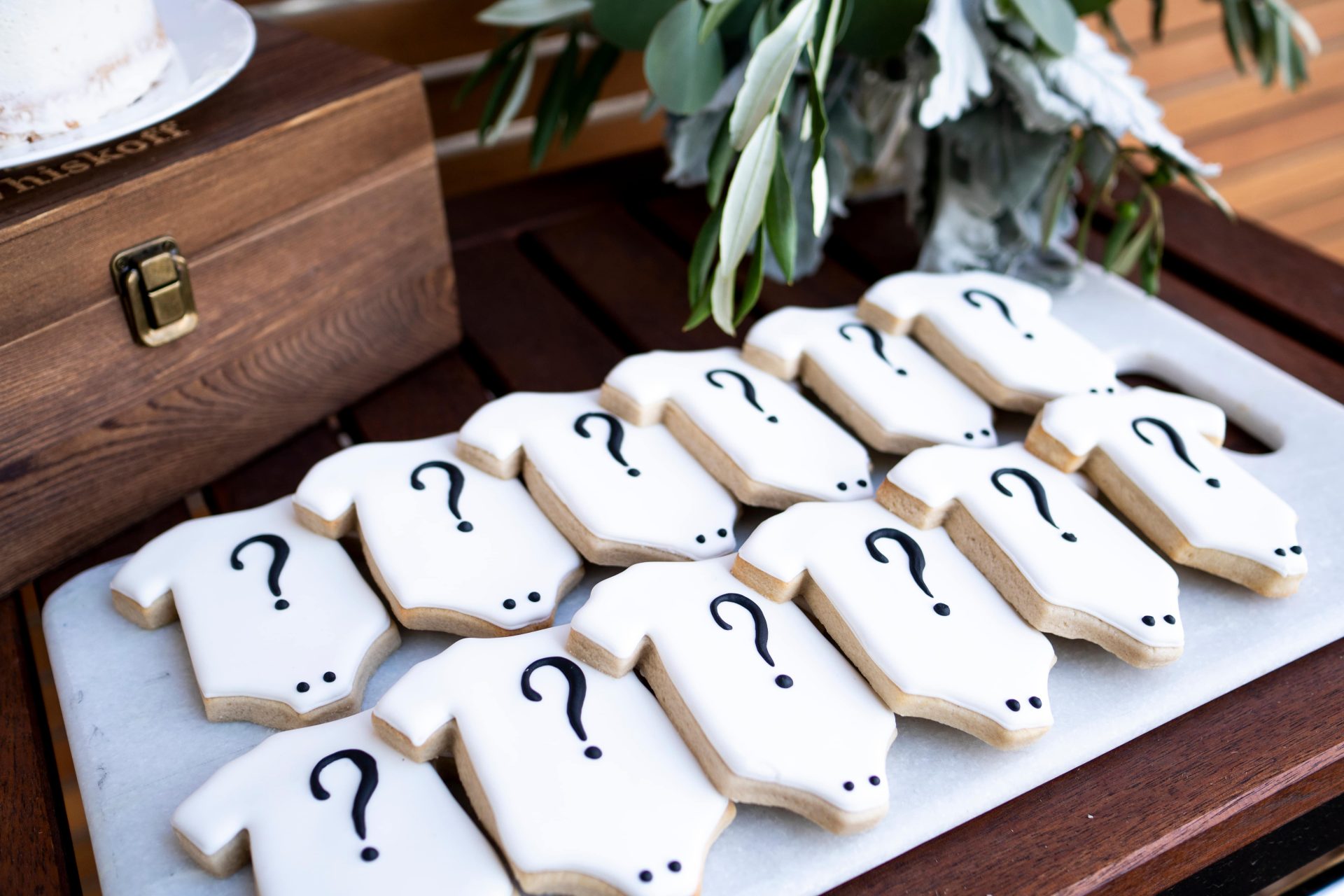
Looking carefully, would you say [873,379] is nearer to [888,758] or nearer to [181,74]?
[888,758]

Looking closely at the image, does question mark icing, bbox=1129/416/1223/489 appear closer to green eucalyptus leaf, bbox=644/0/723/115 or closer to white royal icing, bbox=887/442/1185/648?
white royal icing, bbox=887/442/1185/648

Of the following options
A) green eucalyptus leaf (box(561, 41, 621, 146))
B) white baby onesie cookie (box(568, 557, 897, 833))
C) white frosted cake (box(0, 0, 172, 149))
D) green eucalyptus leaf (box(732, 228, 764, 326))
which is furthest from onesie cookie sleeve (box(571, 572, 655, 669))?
green eucalyptus leaf (box(561, 41, 621, 146))

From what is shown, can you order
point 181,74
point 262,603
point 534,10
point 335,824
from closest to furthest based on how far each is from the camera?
point 335,824, point 262,603, point 181,74, point 534,10

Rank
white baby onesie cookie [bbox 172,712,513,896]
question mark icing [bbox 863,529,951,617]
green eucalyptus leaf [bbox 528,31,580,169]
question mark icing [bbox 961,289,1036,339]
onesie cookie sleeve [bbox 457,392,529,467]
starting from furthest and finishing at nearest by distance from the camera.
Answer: green eucalyptus leaf [bbox 528,31,580,169] → question mark icing [bbox 961,289,1036,339] → onesie cookie sleeve [bbox 457,392,529,467] → question mark icing [bbox 863,529,951,617] → white baby onesie cookie [bbox 172,712,513,896]

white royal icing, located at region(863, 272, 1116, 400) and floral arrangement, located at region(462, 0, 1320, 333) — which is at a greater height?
floral arrangement, located at region(462, 0, 1320, 333)

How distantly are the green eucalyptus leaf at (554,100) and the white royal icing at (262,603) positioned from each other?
1.51ft

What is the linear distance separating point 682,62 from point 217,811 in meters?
0.56

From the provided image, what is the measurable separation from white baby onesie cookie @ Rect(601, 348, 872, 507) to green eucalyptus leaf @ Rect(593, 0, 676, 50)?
0.27 metres

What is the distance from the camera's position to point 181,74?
0.70 m

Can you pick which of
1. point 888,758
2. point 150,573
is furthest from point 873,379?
point 150,573

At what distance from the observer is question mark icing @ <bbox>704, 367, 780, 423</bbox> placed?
690 mm

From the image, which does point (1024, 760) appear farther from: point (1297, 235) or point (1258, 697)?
point (1297, 235)

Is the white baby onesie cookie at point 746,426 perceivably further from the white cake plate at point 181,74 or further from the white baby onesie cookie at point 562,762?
the white cake plate at point 181,74

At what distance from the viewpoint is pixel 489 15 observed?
2.72ft
